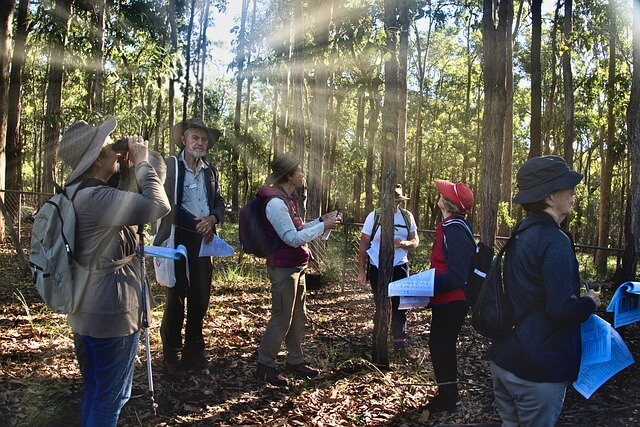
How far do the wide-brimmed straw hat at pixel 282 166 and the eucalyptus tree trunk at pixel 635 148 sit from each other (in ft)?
17.8

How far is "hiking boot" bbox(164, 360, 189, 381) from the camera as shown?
4.43 metres

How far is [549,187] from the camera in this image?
7.98 ft

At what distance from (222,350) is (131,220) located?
3024 millimetres

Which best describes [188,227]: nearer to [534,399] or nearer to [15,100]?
[534,399]

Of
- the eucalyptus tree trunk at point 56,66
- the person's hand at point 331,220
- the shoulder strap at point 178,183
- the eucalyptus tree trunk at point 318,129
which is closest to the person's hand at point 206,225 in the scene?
the shoulder strap at point 178,183

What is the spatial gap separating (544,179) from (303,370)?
9.87 feet

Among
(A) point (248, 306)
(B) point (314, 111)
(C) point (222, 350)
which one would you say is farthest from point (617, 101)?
(C) point (222, 350)

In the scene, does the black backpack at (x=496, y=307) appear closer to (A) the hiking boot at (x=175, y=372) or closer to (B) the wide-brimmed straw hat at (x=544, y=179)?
(B) the wide-brimmed straw hat at (x=544, y=179)

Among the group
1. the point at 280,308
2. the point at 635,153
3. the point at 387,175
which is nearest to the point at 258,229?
the point at 280,308

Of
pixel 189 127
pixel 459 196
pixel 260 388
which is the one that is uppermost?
pixel 189 127

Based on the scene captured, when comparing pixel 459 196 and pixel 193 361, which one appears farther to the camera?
pixel 193 361

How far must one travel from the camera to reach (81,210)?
2572 mm

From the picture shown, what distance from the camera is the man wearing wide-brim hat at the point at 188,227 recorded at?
4.38 metres

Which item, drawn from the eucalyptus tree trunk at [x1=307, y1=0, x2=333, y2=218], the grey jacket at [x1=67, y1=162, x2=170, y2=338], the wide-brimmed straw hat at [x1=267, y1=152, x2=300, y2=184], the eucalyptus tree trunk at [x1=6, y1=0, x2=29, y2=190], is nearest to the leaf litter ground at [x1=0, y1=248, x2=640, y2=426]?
the grey jacket at [x1=67, y1=162, x2=170, y2=338]
